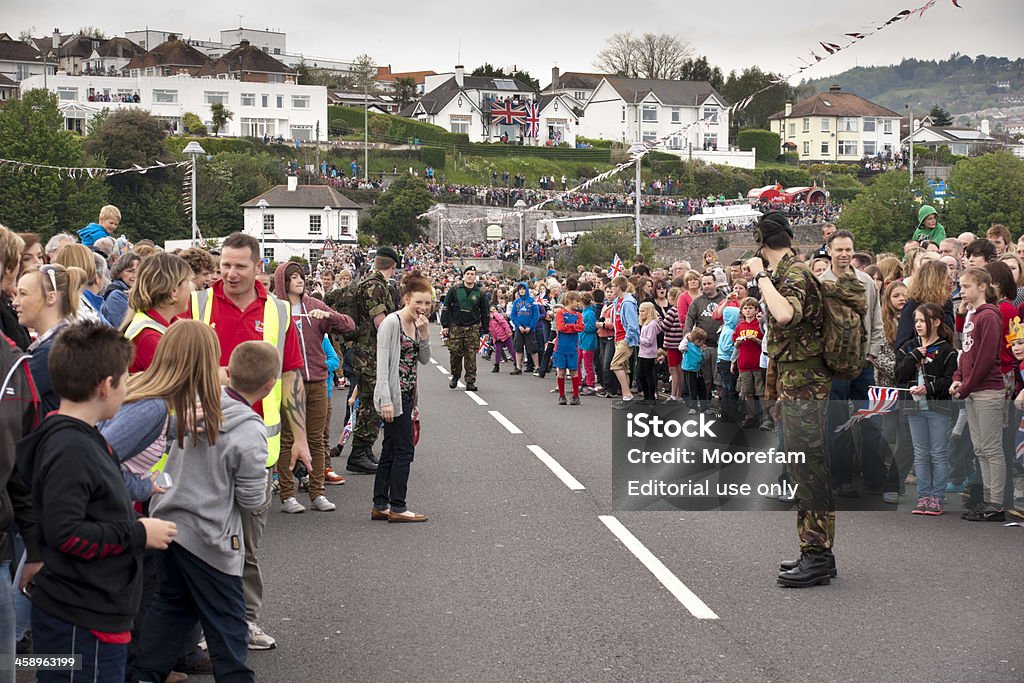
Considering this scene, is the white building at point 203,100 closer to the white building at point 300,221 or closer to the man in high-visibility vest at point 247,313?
the white building at point 300,221

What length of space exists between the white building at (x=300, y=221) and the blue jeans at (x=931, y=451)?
93.8m

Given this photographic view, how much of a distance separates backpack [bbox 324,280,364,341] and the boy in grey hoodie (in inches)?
295

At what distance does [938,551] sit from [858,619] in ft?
6.90

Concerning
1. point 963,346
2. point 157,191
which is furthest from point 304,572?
point 157,191

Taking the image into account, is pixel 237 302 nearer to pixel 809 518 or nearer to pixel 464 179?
pixel 809 518

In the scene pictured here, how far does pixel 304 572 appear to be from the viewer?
8.35m

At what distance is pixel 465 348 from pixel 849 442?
11.9 metres

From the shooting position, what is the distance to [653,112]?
14838cm

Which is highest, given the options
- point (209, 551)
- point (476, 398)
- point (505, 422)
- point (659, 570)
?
point (209, 551)

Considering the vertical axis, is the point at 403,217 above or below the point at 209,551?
above

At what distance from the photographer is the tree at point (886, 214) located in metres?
83.1

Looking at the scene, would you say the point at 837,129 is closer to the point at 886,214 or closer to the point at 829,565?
the point at 886,214

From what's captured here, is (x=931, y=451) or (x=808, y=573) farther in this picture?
(x=931, y=451)

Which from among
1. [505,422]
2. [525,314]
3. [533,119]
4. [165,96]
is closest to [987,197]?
[533,119]
